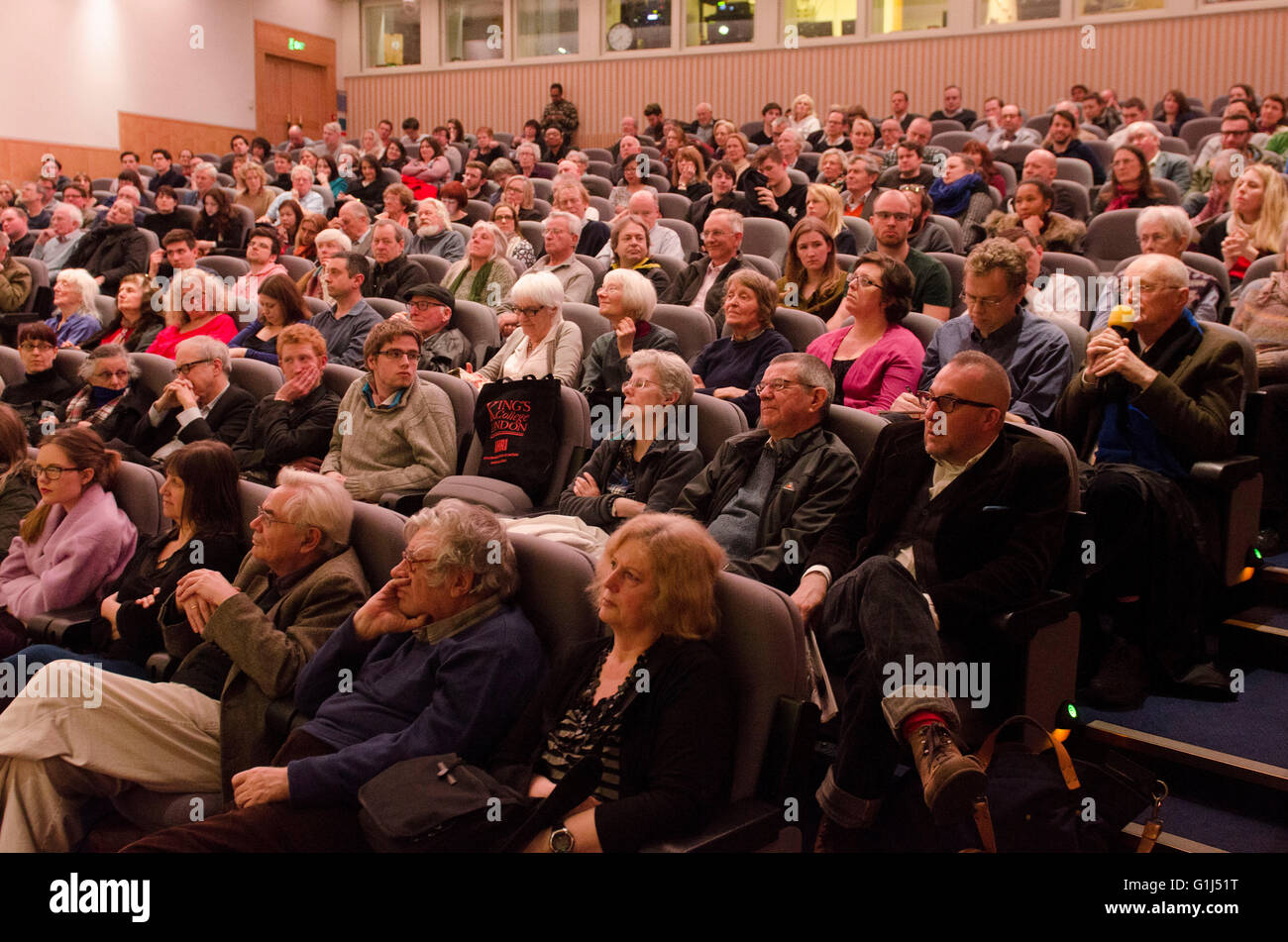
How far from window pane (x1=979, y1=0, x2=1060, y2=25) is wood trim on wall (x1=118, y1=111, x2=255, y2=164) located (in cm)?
765

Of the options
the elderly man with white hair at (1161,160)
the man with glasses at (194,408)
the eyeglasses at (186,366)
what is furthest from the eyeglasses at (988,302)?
the elderly man with white hair at (1161,160)

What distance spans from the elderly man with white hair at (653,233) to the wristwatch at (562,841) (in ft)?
12.1

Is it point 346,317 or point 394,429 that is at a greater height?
point 346,317

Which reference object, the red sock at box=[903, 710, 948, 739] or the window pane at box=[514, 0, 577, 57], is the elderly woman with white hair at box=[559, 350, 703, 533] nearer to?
the red sock at box=[903, 710, 948, 739]

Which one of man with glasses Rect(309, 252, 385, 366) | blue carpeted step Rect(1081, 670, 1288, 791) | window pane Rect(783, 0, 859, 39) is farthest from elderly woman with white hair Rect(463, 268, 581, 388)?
window pane Rect(783, 0, 859, 39)

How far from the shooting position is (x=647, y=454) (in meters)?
2.68

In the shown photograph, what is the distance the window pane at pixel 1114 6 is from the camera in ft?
27.8

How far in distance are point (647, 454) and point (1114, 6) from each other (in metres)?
7.80

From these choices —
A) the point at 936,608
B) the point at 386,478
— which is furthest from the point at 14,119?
the point at 936,608

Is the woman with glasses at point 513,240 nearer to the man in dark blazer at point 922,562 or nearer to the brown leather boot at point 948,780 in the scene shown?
the man in dark blazer at point 922,562

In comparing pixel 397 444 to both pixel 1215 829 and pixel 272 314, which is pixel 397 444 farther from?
pixel 1215 829

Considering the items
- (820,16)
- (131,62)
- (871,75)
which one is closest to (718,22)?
(820,16)
